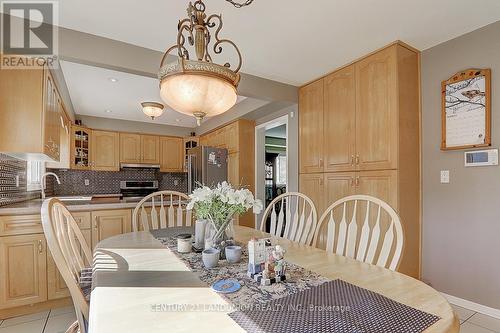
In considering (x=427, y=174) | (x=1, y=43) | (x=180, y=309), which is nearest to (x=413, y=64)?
(x=427, y=174)

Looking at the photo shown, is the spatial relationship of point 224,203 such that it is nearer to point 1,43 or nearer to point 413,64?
point 1,43

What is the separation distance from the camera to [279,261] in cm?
106

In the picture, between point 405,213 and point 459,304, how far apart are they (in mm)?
863

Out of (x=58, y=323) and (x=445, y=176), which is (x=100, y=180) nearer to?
(x=58, y=323)

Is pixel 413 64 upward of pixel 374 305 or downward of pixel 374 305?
upward

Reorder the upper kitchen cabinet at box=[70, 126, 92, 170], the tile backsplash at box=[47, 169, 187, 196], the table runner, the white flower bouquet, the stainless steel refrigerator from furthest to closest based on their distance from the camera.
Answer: the tile backsplash at box=[47, 169, 187, 196] < the upper kitchen cabinet at box=[70, 126, 92, 170] < the stainless steel refrigerator < the white flower bouquet < the table runner

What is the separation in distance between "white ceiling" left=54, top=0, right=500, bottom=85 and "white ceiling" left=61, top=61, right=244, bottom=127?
0.95 meters

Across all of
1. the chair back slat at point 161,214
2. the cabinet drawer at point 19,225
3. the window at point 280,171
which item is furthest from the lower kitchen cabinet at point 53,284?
the window at point 280,171

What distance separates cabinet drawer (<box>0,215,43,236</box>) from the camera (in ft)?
6.95

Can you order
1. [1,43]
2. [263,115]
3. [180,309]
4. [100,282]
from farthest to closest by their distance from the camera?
[263,115]
[1,43]
[100,282]
[180,309]

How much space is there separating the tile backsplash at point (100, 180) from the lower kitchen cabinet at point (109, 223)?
2800 millimetres

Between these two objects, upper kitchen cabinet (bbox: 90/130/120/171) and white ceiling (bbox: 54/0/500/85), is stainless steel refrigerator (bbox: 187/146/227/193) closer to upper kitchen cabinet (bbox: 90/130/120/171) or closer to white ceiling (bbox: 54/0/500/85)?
upper kitchen cabinet (bbox: 90/130/120/171)

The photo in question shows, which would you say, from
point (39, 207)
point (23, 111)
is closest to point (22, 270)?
point (39, 207)

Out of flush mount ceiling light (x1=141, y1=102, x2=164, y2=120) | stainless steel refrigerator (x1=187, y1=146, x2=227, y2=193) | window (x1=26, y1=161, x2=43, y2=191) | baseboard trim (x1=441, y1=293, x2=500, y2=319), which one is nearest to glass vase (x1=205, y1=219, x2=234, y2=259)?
baseboard trim (x1=441, y1=293, x2=500, y2=319)
